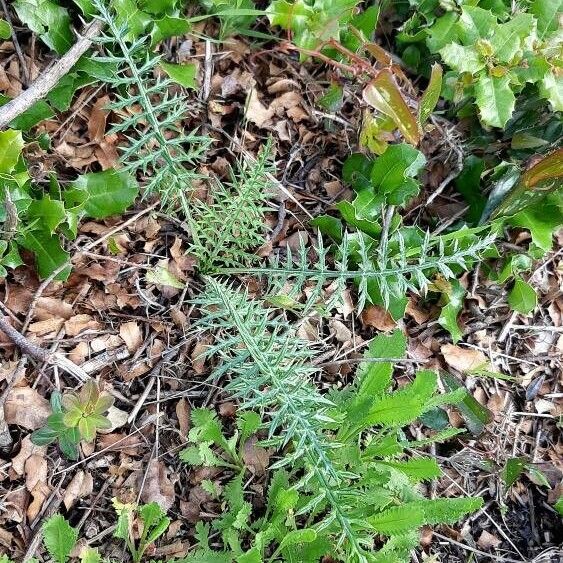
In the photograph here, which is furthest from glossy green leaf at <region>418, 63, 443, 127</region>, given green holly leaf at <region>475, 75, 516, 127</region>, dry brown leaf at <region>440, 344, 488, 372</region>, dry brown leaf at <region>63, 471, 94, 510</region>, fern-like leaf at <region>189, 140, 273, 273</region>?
dry brown leaf at <region>63, 471, 94, 510</region>

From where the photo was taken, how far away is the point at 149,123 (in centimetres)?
192

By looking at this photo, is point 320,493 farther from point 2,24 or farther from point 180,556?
Answer: point 2,24

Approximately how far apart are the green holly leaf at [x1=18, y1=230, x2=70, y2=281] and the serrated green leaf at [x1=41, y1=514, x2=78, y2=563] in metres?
0.68

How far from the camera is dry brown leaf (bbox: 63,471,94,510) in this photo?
181 centimetres

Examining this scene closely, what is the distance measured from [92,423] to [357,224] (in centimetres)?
104

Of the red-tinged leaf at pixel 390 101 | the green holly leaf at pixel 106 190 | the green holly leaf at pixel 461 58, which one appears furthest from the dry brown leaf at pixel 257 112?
the green holly leaf at pixel 461 58

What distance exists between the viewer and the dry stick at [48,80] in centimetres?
183

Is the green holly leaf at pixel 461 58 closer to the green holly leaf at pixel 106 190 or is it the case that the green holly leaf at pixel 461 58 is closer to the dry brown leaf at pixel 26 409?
the green holly leaf at pixel 106 190

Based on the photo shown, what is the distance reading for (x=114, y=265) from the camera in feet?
6.59

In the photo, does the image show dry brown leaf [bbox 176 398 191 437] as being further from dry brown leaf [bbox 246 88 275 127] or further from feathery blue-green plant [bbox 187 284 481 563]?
dry brown leaf [bbox 246 88 275 127]

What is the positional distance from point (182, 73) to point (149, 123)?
0.26 meters

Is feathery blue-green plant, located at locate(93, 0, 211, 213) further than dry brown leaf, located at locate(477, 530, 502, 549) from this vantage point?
No

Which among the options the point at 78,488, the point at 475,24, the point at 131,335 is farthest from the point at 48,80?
the point at 475,24

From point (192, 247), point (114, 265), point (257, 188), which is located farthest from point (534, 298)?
point (114, 265)
